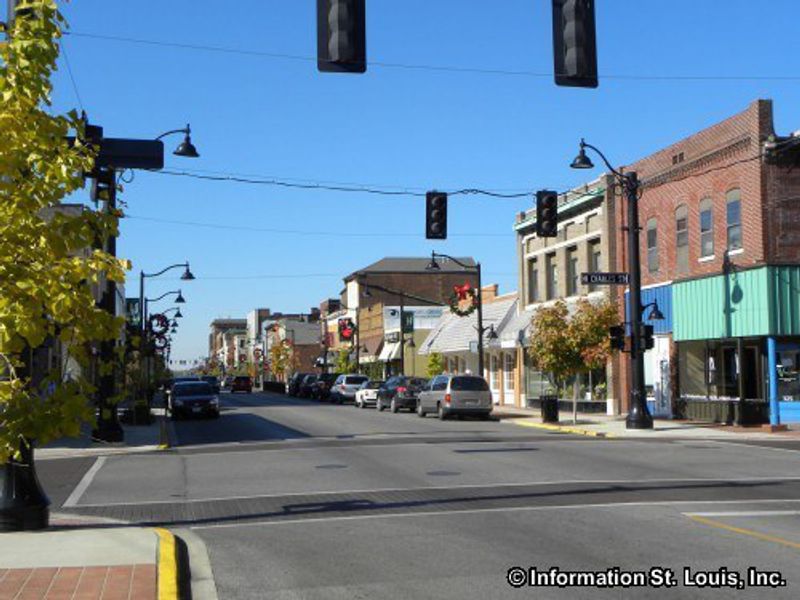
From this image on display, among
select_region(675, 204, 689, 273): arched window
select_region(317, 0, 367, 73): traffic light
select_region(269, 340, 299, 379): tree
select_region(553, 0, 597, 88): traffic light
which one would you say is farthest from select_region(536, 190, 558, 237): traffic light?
select_region(269, 340, 299, 379): tree

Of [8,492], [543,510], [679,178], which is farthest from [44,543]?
[679,178]

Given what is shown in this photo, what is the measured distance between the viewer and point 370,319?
8956cm

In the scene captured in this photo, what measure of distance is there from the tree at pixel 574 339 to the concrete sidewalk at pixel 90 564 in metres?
22.5

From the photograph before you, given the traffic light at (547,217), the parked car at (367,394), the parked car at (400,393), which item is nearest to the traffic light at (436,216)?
the traffic light at (547,217)

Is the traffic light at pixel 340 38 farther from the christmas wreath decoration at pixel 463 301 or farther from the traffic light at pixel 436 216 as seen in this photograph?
the christmas wreath decoration at pixel 463 301

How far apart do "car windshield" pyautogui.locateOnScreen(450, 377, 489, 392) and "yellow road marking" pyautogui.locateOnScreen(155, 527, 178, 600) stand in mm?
26083

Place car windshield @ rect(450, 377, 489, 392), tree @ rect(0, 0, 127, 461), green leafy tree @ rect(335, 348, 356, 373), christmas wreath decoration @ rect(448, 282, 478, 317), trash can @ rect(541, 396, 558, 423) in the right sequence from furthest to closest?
green leafy tree @ rect(335, 348, 356, 373)
christmas wreath decoration @ rect(448, 282, 478, 317)
car windshield @ rect(450, 377, 489, 392)
trash can @ rect(541, 396, 558, 423)
tree @ rect(0, 0, 127, 461)

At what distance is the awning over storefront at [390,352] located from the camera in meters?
73.3

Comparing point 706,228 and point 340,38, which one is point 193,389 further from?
point 340,38

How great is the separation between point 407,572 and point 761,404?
903 inches

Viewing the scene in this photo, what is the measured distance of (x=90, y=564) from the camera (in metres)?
8.87

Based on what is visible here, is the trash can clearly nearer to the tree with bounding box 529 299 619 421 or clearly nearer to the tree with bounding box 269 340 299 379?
the tree with bounding box 529 299 619 421

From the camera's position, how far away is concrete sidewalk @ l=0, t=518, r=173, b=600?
7.81 metres

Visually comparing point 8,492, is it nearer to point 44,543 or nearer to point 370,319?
point 44,543
